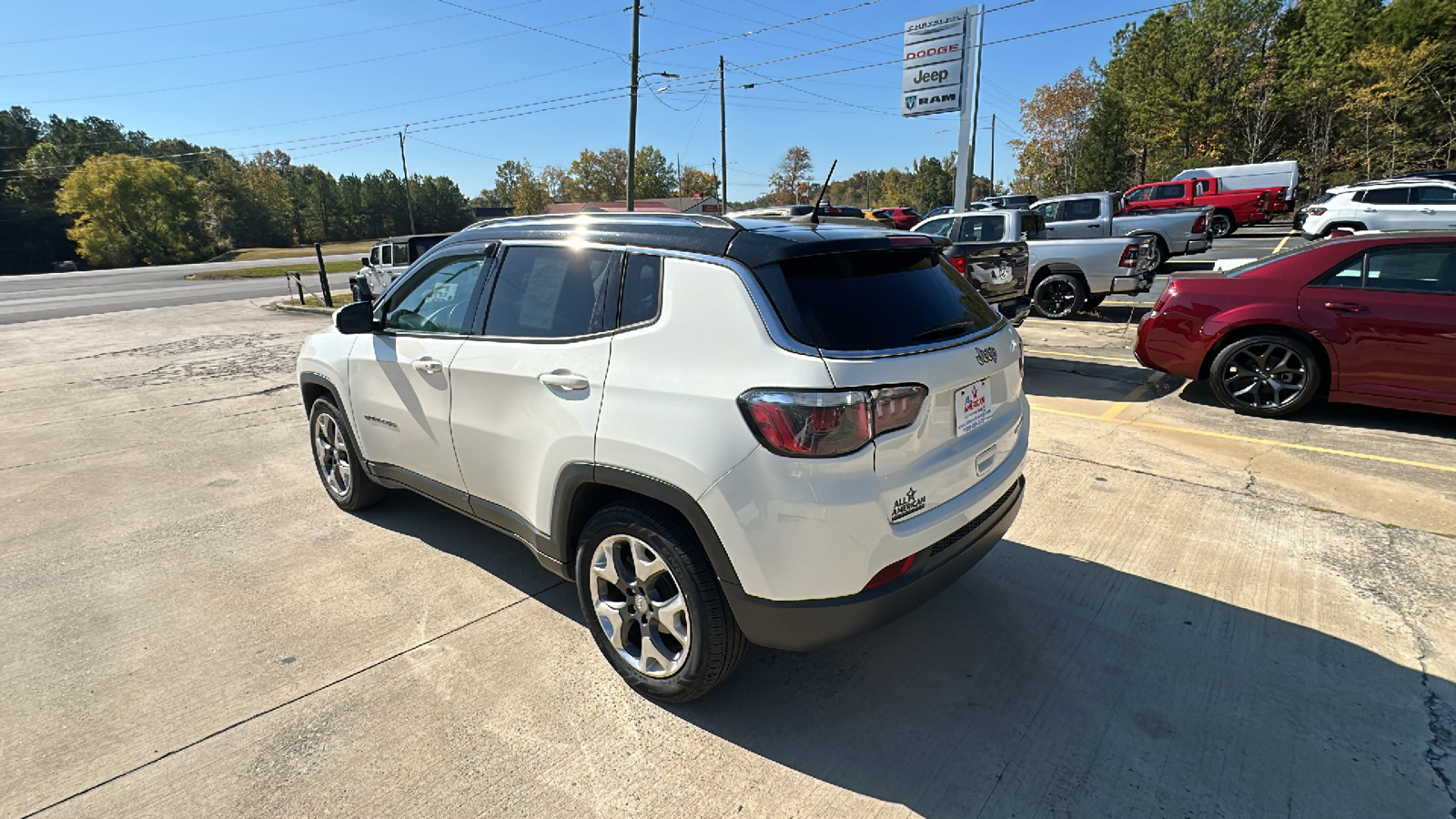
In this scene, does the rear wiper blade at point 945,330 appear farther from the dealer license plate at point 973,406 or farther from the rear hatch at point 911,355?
the dealer license plate at point 973,406

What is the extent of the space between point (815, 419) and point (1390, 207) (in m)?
21.1

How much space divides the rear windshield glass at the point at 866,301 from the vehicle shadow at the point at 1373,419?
4.70m

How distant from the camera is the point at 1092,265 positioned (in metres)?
10.1

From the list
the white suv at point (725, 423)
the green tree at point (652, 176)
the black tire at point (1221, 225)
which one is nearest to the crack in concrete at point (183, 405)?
the white suv at point (725, 423)

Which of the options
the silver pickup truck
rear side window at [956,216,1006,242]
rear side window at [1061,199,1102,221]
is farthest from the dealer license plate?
rear side window at [1061,199,1102,221]

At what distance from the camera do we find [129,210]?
65.2 m

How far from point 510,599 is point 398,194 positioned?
107m

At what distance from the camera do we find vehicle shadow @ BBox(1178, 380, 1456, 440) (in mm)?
5211

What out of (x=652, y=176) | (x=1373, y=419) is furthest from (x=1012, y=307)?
(x=652, y=176)

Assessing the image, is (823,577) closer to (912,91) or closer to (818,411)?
(818,411)

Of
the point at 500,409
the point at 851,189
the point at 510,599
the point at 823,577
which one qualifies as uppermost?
the point at 851,189

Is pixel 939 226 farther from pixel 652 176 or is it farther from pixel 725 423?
pixel 652 176

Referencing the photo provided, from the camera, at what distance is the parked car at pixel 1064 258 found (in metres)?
9.81

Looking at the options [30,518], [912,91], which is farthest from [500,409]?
[912,91]
